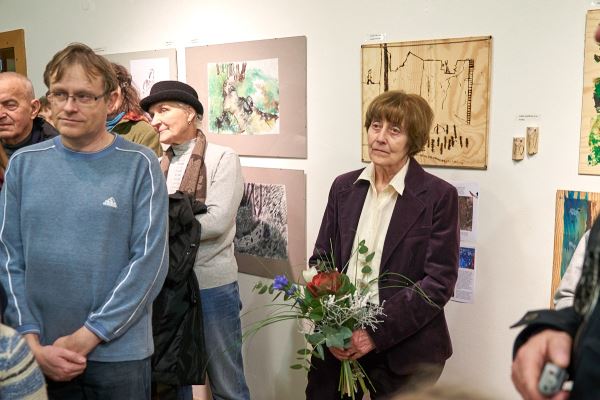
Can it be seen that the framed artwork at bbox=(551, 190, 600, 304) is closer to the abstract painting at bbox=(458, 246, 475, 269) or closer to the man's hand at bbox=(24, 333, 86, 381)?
the abstract painting at bbox=(458, 246, 475, 269)

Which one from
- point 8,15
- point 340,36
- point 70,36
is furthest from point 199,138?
point 8,15

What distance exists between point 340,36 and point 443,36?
52cm

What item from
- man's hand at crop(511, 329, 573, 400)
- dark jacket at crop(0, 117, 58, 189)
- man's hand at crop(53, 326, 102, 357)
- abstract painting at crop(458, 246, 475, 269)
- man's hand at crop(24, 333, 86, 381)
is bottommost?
man's hand at crop(24, 333, 86, 381)

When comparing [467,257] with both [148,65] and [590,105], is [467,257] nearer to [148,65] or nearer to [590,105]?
[590,105]

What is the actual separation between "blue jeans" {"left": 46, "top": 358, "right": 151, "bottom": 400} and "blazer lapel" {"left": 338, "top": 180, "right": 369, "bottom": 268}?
81 centimetres

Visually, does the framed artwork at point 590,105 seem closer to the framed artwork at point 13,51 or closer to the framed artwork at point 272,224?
the framed artwork at point 272,224

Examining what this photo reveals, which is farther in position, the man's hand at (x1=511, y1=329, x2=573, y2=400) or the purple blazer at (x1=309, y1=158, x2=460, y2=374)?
the purple blazer at (x1=309, y1=158, x2=460, y2=374)

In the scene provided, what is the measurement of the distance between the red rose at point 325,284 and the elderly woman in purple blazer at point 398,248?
0.50 feet

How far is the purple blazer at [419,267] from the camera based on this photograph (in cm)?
201

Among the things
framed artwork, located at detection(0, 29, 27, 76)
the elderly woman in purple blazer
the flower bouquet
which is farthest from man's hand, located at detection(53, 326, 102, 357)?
framed artwork, located at detection(0, 29, 27, 76)

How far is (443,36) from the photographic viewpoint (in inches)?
93.8

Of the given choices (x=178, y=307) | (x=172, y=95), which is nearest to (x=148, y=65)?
(x=172, y=95)

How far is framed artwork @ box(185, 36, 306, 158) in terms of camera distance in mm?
2895

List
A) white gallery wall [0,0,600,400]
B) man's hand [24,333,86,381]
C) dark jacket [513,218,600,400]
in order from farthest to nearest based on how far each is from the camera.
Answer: white gallery wall [0,0,600,400], man's hand [24,333,86,381], dark jacket [513,218,600,400]
